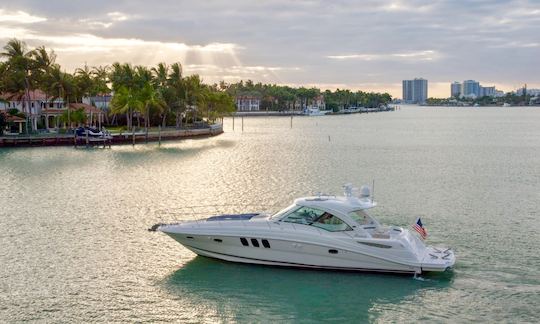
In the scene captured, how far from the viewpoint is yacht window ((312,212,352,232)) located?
19.8 meters

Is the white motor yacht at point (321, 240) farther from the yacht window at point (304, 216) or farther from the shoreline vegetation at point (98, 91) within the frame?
the shoreline vegetation at point (98, 91)

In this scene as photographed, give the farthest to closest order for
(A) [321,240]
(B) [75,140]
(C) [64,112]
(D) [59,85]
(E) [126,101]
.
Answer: (C) [64,112] → (E) [126,101] → (D) [59,85] → (B) [75,140] → (A) [321,240]

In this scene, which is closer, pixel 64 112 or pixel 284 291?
pixel 284 291

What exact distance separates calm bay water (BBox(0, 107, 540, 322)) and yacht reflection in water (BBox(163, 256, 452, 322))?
0.04 meters

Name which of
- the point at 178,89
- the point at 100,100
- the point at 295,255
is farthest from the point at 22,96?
the point at 295,255

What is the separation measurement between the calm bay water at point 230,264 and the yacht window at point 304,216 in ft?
5.99

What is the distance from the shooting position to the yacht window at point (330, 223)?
19781 mm

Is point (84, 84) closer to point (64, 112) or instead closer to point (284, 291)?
point (64, 112)

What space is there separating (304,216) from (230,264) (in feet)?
10.9

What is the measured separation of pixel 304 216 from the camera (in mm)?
20172

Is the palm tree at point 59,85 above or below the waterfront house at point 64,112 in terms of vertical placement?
above

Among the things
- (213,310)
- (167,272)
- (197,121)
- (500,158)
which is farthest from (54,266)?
(197,121)

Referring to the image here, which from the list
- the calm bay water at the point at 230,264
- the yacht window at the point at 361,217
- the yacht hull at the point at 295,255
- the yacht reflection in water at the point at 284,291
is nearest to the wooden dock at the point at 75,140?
the calm bay water at the point at 230,264

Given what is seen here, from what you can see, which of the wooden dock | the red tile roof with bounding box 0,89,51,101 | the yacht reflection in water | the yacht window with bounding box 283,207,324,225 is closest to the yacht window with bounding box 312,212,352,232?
the yacht window with bounding box 283,207,324,225
